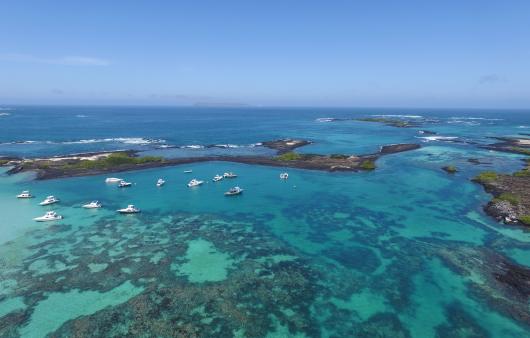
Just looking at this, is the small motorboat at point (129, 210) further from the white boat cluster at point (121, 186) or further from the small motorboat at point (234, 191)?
the small motorboat at point (234, 191)

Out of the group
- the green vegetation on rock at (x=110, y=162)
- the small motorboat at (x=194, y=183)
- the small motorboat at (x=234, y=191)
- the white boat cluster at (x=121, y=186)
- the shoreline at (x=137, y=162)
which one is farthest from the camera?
the green vegetation on rock at (x=110, y=162)

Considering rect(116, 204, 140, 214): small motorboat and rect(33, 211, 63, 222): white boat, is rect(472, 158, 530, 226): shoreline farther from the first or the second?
rect(33, 211, 63, 222): white boat

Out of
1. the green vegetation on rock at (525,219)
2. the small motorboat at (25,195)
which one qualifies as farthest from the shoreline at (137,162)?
the green vegetation on rock at (525,219)

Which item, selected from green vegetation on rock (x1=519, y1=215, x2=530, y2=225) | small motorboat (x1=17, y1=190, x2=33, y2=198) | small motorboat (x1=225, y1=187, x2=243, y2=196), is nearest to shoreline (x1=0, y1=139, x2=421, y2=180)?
small motorboat (x1=17, y1=190, x2=33, y2=198)

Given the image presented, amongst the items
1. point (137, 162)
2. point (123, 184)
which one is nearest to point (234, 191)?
point (123, 184)

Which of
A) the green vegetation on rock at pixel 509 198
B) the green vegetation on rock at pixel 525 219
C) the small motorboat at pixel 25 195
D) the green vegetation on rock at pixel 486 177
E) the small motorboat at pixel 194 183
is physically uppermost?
the green vegetation on rock at pixel 486 177

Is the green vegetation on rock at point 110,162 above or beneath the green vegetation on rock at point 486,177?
beneath

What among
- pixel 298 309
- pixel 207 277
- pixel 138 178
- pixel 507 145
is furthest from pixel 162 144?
pixel 507 145
